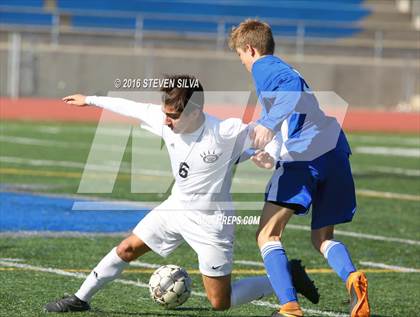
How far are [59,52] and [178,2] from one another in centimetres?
524

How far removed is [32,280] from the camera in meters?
7.54

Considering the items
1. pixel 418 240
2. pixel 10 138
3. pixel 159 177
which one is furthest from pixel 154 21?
pixel 418 240

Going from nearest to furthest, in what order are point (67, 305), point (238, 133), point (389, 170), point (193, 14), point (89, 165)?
1. point (238, 133)
2. point (67, 305)
3. point (89, 165)
4. point (389, 170)
5. point (193, 14)

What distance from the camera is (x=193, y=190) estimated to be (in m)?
6.28

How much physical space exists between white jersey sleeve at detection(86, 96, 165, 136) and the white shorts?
→ 0.48 meters

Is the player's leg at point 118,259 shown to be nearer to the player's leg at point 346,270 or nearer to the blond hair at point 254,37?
the player's leg at point 346,270

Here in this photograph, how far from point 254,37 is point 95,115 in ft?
61.2

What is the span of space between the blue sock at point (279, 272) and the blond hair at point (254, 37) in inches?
46.1

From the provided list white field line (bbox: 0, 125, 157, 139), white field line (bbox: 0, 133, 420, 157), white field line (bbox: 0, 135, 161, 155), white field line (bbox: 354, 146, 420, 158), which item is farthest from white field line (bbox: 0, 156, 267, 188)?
white field line (bbox: 354, 146, 420, 158)

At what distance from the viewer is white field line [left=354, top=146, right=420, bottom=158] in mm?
19141

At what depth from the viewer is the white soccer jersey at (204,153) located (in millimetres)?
6199

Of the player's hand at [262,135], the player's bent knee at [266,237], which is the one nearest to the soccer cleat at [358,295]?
the player's bent knee at [266,237]

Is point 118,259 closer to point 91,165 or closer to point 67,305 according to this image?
point 67,305

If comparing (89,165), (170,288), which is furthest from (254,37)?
(89,165)
